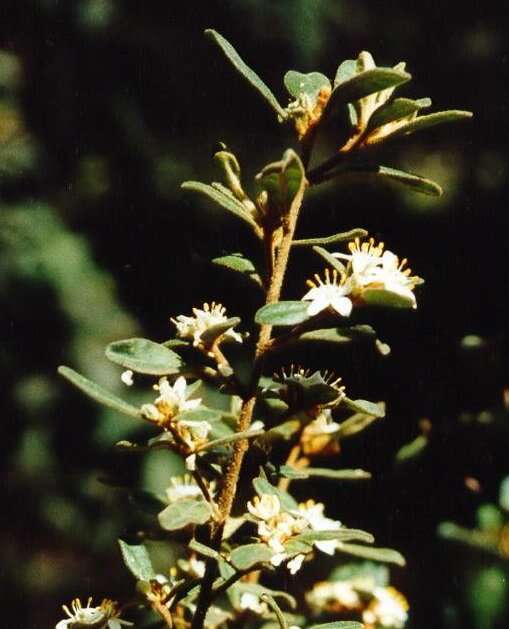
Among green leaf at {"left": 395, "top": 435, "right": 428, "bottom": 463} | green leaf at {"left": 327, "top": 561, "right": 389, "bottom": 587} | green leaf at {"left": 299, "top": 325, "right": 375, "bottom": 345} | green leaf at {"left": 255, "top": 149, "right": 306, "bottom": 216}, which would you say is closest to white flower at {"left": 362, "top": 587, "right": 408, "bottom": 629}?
green leaf at {"left": 327, "top": 561, "right": 389, "bottom": 587}

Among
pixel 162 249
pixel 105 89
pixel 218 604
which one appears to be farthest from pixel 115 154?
pixel 218 604

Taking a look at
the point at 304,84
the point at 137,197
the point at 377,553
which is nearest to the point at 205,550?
the point at 377,553

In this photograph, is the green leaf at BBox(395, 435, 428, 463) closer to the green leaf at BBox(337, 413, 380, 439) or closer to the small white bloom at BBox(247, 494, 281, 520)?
the green leaf at BBox(337, 413, 380, 439)

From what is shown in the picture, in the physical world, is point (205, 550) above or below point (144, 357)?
below

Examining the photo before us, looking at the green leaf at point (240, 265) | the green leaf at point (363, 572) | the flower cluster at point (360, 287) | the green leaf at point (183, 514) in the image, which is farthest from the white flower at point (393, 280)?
the green leaf at point (363, 572)

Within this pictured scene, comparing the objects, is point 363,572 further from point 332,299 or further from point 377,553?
point 332,299
